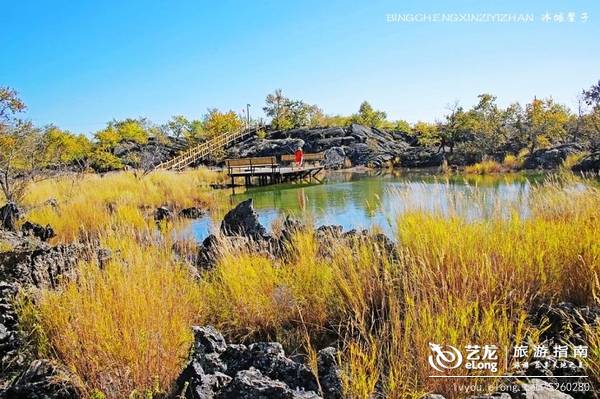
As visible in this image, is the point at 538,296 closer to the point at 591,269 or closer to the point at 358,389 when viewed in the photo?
the point at 591,269

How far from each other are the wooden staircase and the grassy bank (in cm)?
2344

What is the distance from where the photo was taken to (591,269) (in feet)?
9.83

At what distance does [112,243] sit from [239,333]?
2780mm

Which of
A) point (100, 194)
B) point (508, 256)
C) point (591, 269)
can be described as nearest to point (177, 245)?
point (508, 256)

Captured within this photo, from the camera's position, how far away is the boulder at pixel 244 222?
795cm

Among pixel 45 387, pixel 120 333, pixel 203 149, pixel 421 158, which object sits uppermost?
pixel 203 149

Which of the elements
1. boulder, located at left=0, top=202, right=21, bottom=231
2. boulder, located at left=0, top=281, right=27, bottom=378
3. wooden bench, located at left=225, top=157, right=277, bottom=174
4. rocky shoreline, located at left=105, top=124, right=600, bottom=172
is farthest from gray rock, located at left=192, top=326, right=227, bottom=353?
rocky shoreline, located at left=105, top=124, right=600, bottom=172

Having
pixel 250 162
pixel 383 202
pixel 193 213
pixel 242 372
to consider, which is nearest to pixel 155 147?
pixel 250 162

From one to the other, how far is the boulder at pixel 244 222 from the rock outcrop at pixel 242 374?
511 cm

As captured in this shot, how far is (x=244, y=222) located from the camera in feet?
27.1

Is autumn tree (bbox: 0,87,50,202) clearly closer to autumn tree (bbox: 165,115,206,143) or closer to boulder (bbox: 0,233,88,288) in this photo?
boulder (bbox: 0,233,88,288)

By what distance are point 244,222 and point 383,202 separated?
3.65 metres

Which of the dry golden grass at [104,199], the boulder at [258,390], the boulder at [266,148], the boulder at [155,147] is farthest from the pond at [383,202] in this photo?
the boulder at [155,147]

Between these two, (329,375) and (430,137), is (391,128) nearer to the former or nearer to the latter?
(430,137)
